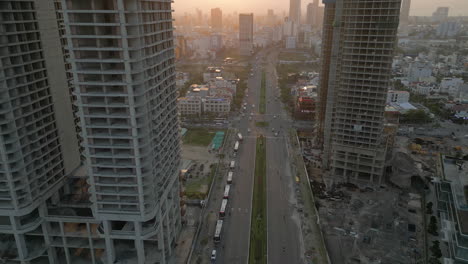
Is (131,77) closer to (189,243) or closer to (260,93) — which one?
(189,243)

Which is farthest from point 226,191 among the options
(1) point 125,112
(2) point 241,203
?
(1) point 125,112

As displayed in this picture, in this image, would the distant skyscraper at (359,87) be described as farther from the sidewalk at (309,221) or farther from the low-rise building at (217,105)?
the low-rise building at (217,105)

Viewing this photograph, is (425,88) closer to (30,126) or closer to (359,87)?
(359,87)

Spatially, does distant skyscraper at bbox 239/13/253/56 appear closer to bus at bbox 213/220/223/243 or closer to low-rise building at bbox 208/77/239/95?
low-rise building at bbox 208/77/239/95

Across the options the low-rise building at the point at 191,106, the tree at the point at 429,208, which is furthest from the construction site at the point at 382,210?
the low-rise building at the point at 191,106

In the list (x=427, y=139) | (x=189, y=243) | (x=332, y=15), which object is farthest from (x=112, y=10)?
(x=427, y=139)
